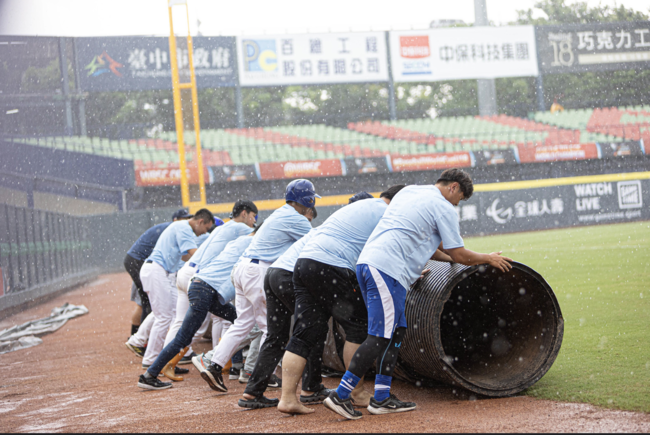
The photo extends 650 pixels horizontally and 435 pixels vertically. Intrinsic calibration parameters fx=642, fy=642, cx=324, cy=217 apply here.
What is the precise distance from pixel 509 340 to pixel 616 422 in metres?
1.65

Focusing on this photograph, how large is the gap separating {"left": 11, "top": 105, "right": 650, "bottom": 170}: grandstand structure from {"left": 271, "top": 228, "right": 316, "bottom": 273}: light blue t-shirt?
19584 mm

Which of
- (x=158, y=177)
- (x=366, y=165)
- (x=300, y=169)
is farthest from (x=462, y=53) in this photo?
(x=158, y=177)

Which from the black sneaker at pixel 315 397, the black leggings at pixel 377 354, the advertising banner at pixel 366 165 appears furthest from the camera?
the advertising banner at pixel 366 165

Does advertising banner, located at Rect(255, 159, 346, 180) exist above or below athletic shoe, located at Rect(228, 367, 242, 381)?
above

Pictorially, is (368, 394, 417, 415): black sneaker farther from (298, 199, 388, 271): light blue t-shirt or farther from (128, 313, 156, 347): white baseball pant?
(128, 313, 156, 347): white baseball pant

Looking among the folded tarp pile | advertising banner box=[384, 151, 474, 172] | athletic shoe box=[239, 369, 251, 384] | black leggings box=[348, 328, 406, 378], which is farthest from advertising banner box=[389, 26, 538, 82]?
black leggings box=[348, 328, 406, 378]

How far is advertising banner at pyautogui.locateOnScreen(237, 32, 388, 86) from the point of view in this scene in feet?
92.9

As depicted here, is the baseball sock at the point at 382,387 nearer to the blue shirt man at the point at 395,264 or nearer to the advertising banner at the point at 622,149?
the blue shirt man at the point at 395,264

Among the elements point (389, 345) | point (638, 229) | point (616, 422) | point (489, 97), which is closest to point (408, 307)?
point (389, 345)

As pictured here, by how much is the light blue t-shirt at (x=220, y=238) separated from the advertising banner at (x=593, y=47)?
27.8 metres

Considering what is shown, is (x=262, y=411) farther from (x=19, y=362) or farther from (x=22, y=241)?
(x=22, y=241)

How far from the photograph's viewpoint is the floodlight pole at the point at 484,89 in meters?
31.6

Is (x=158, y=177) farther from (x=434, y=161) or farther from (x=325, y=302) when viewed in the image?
(x=325, y=302)

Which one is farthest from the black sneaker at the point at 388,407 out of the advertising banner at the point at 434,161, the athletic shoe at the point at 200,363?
the advertising banner at the point at 434,161
